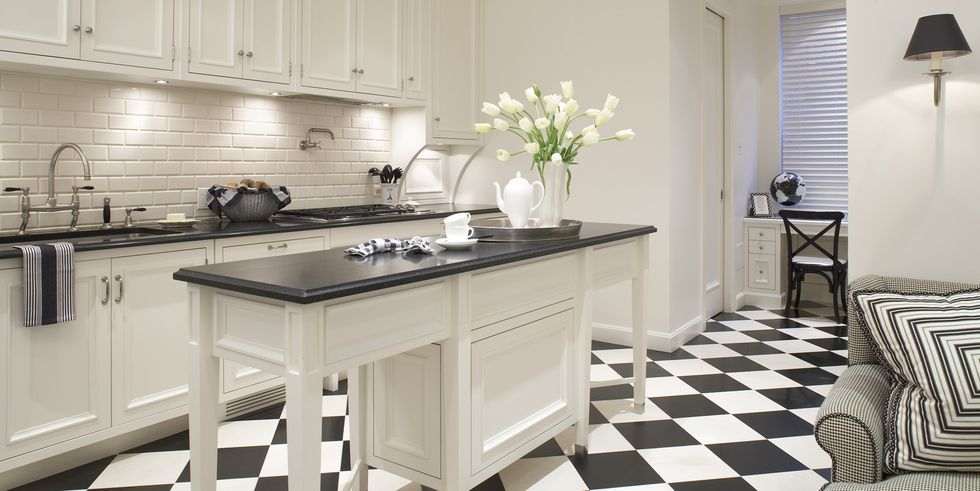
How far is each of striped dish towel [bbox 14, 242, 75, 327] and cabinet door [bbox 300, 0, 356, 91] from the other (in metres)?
1.84

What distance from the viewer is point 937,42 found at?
97.7 inches

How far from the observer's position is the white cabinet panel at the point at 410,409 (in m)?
2.49

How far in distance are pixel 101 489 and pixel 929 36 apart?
142 inches

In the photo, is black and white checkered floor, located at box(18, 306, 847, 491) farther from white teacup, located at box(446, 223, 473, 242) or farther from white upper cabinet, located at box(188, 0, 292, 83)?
white upper cabinet, located at box(188, 0, 292, 83)

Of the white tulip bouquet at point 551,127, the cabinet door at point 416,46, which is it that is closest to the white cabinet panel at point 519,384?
the white tulip bouquet at point 551,127

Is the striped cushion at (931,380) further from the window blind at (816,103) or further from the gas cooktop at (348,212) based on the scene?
the window blind at (816,103)

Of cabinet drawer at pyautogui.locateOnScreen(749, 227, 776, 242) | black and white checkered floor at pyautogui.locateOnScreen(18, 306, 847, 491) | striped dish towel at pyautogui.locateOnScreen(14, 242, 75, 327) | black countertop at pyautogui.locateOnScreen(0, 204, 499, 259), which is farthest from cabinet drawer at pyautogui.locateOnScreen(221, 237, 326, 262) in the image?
cabinet drawer at pyautogui.locateOnScreen(749, 227, 776, 242)

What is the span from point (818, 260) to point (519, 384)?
4.35 meters

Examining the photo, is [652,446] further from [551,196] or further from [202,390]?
[202,390]

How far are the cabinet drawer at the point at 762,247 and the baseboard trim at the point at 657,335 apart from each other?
4.36ft

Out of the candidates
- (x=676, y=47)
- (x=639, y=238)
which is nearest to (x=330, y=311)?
(x=639, y=238)

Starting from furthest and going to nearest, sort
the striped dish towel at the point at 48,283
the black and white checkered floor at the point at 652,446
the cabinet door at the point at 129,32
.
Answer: the cabinet door at the point at 129,32 < the black and white checkered floor at the point at 652,446 < the striped dish towel at the point at 48,283

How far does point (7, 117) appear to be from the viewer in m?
A: 3.22

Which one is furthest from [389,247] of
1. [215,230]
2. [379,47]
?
[379,47]
